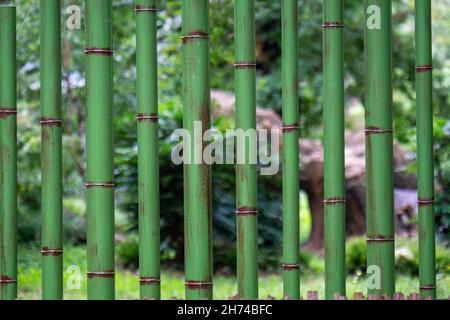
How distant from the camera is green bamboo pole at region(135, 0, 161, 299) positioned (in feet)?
8.84

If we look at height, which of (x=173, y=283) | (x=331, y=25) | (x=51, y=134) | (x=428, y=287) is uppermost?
(x=331, y=25)

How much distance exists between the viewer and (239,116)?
270cm

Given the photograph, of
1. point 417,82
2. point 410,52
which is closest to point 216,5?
point 410,52

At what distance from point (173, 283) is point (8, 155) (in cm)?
265

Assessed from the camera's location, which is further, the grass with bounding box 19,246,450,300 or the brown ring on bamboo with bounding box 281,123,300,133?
the grass with bounding box 19,246,450,300

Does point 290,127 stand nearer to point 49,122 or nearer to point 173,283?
point 49,122

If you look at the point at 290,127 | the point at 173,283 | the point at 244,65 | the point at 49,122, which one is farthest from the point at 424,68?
the point at 173,283

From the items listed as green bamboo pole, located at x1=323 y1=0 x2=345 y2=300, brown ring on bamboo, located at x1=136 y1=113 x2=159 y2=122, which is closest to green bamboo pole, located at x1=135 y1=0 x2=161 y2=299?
brown ring on bamboo, located at x1=136 y1=113 x2=159 y2=122

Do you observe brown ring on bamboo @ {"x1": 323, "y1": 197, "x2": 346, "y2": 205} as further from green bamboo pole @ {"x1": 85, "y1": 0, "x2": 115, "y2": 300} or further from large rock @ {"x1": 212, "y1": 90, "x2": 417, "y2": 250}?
large rock @ {"x1": 212, "y1": 90, "x2": 417, "y2": 250}

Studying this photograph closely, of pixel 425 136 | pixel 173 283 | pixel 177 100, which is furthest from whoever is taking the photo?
pixel 177 100

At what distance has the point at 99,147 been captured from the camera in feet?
8.56

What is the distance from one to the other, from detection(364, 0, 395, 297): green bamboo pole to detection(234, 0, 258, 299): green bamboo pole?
39 centimetres

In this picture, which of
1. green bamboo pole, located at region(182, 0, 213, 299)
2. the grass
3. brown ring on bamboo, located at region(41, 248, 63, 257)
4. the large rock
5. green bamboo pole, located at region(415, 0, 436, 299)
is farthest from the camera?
the large rock
